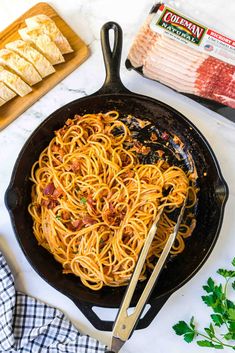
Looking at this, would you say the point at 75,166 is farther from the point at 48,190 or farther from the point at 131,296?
the point at 131,296

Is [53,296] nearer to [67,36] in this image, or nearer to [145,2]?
[67,36]

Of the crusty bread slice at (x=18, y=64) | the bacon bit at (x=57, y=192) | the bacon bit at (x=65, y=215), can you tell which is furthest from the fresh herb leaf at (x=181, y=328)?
the crusty bread slice at (x=18, y=64)

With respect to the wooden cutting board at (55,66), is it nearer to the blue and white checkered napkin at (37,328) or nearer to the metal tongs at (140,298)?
the blue and white checkered napkin at (37,328)

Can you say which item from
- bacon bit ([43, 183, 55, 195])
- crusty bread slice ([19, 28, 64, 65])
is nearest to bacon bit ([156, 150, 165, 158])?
bacon bit ([43, 183, 55, 195])

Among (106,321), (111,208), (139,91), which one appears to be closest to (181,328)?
(106,321)

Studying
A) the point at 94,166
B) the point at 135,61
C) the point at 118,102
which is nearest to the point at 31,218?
the point at 94,166

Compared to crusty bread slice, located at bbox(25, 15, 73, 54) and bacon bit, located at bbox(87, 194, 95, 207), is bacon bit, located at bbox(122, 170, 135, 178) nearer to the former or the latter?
bacon bit, located at bbox(87, 194, 95, 207)
